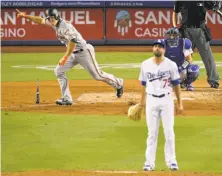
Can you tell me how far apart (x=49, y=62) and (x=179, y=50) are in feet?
36.3

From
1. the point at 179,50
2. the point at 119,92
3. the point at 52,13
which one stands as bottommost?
the point at 119,92

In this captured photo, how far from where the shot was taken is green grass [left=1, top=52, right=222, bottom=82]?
24.4 metres

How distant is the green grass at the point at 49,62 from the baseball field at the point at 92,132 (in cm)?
78

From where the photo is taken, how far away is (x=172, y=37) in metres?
17.9

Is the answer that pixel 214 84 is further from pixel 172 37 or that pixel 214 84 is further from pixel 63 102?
pixel 63 102

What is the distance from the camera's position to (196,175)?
10.5m

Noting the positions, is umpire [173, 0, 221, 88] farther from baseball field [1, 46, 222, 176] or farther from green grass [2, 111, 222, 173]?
green grass [2, 111, 222, 173]

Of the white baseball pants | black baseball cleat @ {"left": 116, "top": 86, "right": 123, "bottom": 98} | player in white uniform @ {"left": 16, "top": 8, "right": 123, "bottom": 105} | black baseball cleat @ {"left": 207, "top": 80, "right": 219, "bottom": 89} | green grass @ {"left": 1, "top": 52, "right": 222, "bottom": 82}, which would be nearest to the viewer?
the white baseball pants

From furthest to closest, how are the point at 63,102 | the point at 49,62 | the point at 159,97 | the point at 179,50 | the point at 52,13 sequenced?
the point at 49,62
the point at 179,50
the point at 63,102
the point at 52,13
the point at 159,97

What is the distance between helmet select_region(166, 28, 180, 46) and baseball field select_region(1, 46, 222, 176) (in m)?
1.31

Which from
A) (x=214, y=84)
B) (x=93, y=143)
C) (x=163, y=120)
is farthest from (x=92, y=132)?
(x=214, y=84)

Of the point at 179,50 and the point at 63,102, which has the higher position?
the point at 179,50

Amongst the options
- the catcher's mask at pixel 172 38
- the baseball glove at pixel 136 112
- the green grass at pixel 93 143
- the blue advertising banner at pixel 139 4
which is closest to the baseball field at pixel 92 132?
the green grass at pixel 93 143

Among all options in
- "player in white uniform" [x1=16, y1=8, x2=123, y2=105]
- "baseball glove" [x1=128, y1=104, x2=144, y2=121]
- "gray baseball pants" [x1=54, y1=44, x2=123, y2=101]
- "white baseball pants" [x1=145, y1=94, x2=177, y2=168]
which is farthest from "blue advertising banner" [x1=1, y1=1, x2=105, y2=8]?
"white baseball pants" [x1=145, y1=94, x2=177, y2=168]
